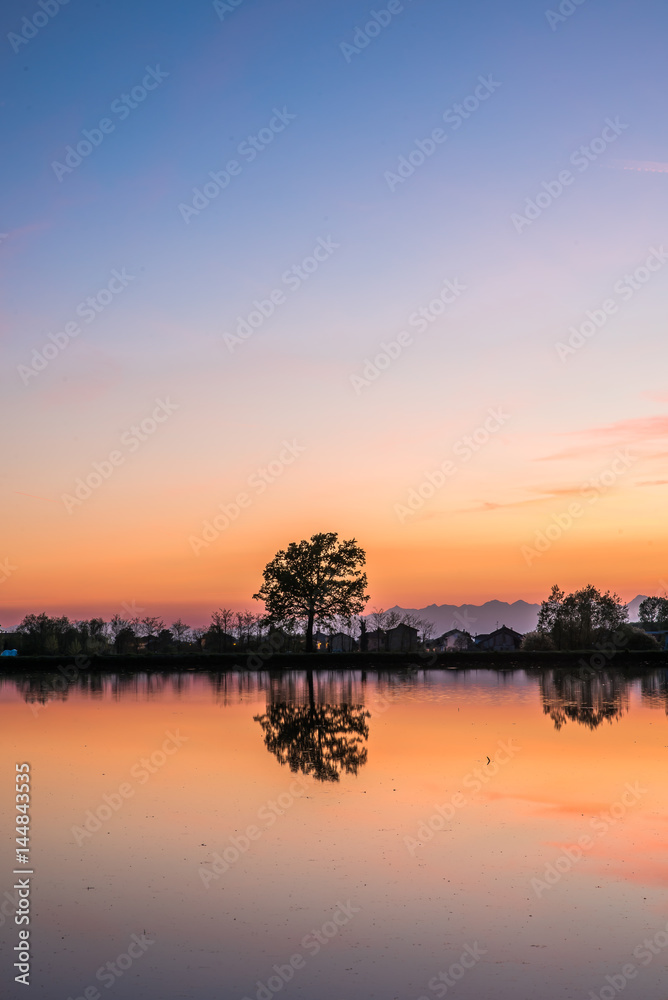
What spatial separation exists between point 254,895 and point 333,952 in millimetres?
2816

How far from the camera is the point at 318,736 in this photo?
3331 cm

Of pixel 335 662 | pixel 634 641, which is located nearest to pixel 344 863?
pixel 335 662

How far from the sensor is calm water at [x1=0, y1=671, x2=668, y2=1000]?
37.5 ft

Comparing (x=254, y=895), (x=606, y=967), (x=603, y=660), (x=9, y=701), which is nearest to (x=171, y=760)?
(x=254, y=895)

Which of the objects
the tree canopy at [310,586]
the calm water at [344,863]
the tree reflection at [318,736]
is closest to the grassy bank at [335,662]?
the tree canopy at [310,586]

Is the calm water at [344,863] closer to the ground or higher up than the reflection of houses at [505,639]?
higher up

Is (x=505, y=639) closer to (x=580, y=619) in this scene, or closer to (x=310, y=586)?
(x=580, y=619)

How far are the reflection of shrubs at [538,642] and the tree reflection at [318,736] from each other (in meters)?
83.4

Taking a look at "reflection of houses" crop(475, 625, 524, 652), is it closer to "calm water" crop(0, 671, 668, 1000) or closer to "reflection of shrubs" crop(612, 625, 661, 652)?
"reflection of shrubs" crop(612, 625, 661, 652)

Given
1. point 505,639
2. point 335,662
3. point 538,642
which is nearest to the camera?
point 335,662

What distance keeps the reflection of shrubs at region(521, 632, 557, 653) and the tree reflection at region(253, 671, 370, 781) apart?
8344 centimetres

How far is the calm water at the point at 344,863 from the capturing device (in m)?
11.4

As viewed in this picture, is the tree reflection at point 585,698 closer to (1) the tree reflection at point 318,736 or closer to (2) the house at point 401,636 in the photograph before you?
(1) the tree reflection at point 318,736

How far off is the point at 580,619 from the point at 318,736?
97749 mm
